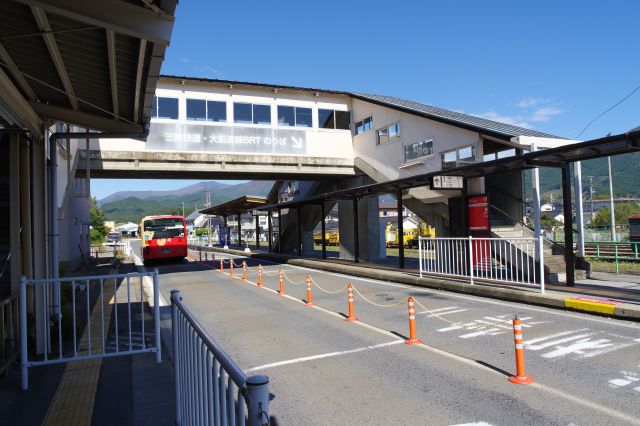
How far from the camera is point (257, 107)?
23.9m

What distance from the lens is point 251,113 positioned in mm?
23594

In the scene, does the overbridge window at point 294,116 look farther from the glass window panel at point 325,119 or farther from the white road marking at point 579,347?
the white road marking at point 579,347

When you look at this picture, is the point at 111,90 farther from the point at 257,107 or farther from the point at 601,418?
the point at 257,107

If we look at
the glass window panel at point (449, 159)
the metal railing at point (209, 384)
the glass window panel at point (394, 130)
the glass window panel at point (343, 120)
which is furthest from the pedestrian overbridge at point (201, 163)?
the metal railing at point (209, 384)

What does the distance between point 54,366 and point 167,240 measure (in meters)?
23.6

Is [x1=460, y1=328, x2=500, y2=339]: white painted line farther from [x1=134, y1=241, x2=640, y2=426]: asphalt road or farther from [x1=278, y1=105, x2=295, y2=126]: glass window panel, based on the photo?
[x1=278, y1=105, x2=295, y2=126]: glass window panel

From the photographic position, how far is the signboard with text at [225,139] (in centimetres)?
2131

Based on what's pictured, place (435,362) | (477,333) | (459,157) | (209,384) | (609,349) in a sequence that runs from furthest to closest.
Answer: (459,157)
(477,333)
(609,349)
(435,362)
(209,384)

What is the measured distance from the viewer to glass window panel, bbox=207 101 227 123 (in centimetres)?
2277

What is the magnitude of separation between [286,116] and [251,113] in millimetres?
1921

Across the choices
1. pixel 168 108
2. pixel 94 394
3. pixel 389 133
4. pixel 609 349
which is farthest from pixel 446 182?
pixel 168 108

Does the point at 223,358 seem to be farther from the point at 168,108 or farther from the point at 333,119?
the point at 333,119

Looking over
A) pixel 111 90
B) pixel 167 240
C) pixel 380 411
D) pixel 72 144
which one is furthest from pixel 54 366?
pixel 167 240

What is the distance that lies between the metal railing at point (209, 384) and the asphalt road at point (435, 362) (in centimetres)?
147
